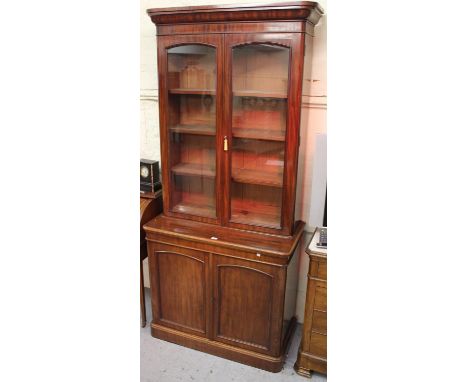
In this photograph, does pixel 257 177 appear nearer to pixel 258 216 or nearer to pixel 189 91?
pixel 258 216

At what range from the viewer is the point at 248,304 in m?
1.94

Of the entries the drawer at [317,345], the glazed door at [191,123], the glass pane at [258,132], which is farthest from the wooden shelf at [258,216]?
the drawer at [317,345]

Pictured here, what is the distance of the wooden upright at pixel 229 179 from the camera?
67.9 inches

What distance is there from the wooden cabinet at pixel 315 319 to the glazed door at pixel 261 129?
0.24 m

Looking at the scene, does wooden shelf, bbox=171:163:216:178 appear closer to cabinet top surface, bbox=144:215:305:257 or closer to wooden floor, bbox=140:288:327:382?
cabinet top surface, bbox=144:215:305:257

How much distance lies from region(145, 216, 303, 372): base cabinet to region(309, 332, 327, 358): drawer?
17cm

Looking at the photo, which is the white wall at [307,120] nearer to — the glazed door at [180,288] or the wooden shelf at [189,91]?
the wooden shelf at [189,91]

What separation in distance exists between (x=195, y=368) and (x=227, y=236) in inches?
31.5

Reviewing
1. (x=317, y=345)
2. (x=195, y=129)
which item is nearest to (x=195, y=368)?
(x=317, y=345)
